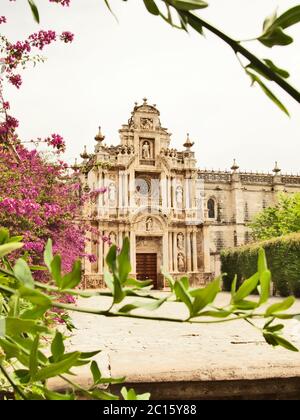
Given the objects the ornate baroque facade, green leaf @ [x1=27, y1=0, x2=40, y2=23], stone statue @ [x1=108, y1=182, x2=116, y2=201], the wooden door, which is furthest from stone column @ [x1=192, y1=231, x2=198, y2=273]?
green leaf @ [x1=27, y1=0, x2=40, y2=23]

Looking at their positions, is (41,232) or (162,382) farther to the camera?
(41,232)

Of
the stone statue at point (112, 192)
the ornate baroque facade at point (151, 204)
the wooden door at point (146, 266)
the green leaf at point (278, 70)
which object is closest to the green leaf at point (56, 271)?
the green leaf at point (278, 70)

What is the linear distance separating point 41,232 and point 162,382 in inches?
190

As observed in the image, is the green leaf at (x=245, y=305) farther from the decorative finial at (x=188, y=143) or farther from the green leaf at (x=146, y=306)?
the decorative finial at (x=188, y=143)

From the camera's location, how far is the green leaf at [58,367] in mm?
433

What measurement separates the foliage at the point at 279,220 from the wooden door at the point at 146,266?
7326 millimetres

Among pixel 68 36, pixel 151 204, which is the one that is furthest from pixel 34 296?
pixel 151 204

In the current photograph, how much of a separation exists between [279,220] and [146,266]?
910 centimetres

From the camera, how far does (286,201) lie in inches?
984

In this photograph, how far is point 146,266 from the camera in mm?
22344

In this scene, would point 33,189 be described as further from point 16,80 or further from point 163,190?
point 163,190
